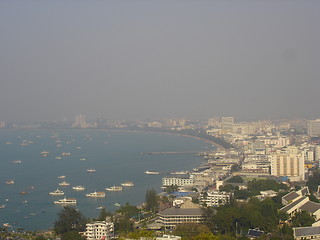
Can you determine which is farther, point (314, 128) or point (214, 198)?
point (314, 128)

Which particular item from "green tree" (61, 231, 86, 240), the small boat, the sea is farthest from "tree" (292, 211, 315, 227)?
the small boat

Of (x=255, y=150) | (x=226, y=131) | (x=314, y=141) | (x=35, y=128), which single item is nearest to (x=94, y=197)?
(x=255, y=150)

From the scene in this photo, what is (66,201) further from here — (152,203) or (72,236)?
(72,236)

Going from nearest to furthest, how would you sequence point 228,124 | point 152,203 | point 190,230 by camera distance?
point 190,230 < point 152,203 < point 228,124

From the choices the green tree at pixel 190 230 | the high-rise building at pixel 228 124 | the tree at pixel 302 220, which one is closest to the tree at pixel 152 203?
the green tree at pixel 190 230

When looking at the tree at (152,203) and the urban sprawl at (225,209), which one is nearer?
the urban sprawl at (225,209)

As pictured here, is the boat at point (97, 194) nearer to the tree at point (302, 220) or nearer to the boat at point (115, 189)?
the boat at point (115, 189)

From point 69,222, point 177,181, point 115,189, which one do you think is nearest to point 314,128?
point 177,181
